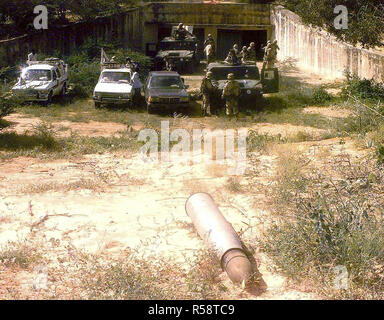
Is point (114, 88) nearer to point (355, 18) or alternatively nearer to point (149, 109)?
point (149, 109)

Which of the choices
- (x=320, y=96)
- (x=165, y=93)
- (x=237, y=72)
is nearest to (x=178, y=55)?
(x=237, y=72)

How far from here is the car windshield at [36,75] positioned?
64.4ft

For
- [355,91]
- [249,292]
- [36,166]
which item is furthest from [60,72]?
[249,292]

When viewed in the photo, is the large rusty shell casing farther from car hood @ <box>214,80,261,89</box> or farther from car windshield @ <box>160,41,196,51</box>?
car windshield @ <box>160,41,196,51</box>

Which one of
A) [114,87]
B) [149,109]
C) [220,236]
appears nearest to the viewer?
[220,236]

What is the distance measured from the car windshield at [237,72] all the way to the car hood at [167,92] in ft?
4.18

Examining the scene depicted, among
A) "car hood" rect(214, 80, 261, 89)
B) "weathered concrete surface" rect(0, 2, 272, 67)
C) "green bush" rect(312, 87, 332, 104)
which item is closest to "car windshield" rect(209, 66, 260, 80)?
"car hood" rect(214, 80, 261, 89)

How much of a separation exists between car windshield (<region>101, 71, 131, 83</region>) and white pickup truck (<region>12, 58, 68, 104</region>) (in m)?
1.76

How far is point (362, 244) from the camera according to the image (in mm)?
7379

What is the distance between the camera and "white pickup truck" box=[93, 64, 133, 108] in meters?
18.6

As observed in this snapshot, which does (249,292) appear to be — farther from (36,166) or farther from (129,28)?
(129,28)

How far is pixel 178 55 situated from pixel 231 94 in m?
8.37

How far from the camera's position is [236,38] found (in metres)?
33.7

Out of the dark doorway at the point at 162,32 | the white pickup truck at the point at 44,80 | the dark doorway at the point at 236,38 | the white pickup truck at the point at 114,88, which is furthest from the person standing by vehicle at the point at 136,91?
the dark doorway at the point at 236,38
